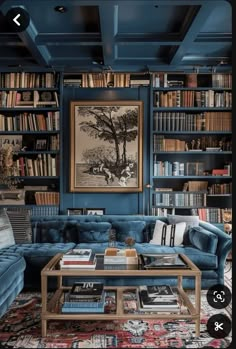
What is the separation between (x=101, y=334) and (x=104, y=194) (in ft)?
8.74

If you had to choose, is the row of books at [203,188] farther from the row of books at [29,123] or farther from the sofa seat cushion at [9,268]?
the sofa seat cushion at [9,268]

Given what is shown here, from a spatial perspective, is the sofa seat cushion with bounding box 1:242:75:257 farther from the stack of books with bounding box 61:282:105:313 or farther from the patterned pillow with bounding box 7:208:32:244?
the stack of books with bounding box 61:282:105:313

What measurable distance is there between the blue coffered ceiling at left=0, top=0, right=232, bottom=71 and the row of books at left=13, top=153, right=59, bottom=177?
1200mm

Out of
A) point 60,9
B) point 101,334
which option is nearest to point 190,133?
point 60,9

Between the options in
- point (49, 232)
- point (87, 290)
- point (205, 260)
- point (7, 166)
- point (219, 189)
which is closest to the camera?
point (87, 290)

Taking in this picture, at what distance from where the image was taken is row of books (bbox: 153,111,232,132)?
484cm

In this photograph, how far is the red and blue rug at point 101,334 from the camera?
223 cm

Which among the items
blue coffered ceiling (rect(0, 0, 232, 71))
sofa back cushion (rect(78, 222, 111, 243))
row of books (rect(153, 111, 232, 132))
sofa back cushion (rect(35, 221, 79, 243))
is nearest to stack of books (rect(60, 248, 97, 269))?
sofa back cushion (rect(78, 222, 111, 243))

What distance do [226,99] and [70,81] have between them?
205cm

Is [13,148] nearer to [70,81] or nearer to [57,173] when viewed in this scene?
[57,173]

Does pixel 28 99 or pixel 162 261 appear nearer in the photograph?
pixel 162 261

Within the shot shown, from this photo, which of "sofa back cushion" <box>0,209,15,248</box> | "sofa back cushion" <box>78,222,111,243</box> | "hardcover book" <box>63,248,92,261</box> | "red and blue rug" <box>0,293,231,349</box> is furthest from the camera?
"sofa back cushion" <box>78,222,111,243</box>

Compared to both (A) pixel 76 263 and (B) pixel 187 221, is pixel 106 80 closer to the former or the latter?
(B) pixel 187 221

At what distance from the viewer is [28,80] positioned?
4.88 metres
